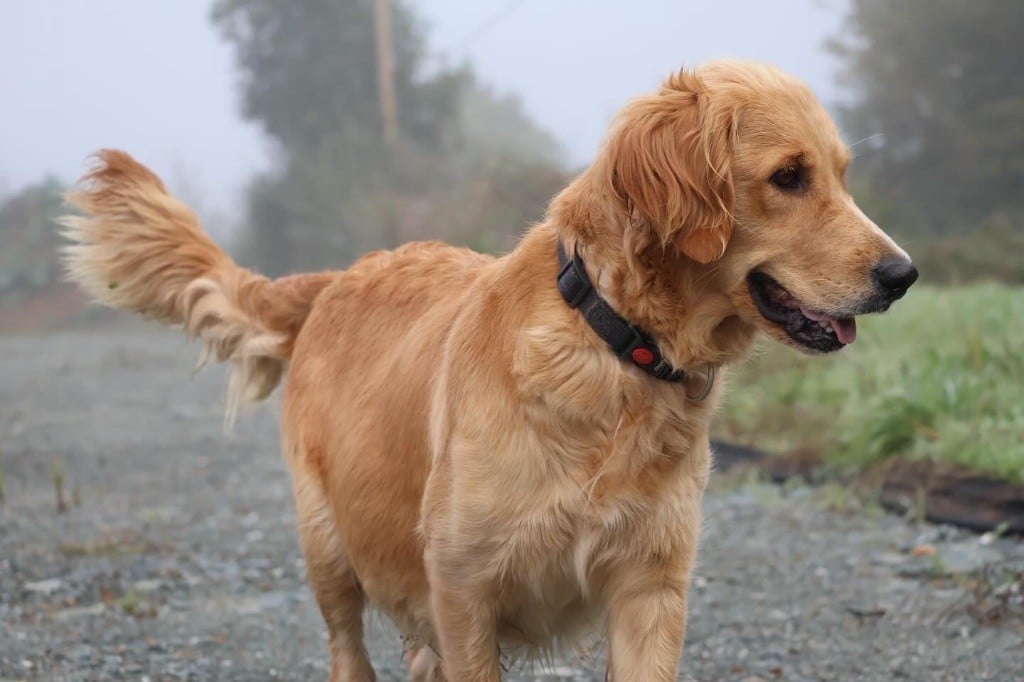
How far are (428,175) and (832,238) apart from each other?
2567 centimetres

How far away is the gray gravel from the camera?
16.0 ft

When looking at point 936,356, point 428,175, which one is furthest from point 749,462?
point 428,175

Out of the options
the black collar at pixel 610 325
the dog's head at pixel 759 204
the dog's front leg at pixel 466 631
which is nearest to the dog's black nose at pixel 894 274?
the dog's head at pixel 759 204

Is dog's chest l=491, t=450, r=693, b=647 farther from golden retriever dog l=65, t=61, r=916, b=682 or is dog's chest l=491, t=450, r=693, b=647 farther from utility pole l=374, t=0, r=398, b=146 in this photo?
utility pole l=374, t=0, r=398, b=146

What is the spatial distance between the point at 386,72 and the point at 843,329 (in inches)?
1060

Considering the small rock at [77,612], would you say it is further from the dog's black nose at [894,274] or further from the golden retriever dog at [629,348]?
the dog's black nose at [894,274]

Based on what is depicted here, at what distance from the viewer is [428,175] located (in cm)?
Answer: 2853

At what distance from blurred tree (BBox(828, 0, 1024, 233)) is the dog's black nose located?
1383 centimetres

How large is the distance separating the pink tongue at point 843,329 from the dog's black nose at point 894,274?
145 millimetres

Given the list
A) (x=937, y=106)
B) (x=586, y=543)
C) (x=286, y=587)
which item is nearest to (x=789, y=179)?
(x=586, y=543)

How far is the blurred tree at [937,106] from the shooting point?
16.4 metres

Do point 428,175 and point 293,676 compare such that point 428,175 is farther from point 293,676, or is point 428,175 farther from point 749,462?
point 293,676

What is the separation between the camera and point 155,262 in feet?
17.7

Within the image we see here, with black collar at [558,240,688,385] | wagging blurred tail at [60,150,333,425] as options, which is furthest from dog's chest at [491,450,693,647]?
wagging blurred tail at [60,150,333,425]
